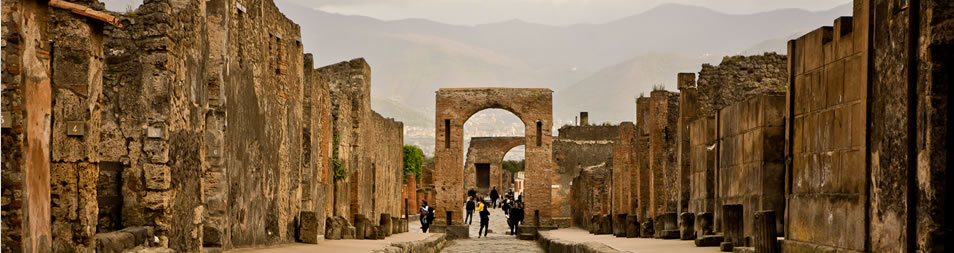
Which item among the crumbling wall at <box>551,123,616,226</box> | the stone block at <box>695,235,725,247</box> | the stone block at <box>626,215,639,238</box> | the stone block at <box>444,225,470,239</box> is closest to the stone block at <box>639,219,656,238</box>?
the stone block at <box>626,215,639,238</box>

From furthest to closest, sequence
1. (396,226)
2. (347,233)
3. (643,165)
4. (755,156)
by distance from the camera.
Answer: (396,226) < (643,165) < (347,233) < (755,156)

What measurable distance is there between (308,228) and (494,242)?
51.2 feet

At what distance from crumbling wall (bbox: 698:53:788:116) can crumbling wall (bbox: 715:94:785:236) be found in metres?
3.06

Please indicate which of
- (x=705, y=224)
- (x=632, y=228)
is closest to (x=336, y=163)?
(x=632, y=228)

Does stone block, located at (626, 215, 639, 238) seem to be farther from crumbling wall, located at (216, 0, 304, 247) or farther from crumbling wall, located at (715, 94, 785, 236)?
crumbling wall, located at (216, 0, 304, 247)

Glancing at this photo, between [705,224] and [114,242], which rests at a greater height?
[114,242]

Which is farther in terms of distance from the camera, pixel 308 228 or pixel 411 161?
pixel 411 161

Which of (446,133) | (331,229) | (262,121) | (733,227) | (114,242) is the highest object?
(446,133)

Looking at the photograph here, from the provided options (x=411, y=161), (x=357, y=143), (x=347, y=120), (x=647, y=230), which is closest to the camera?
(x=647, y=230)

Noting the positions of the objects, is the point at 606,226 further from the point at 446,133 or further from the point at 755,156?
the point at 446,133

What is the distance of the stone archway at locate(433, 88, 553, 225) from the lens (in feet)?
131

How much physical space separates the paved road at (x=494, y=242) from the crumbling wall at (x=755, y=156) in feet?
36.5

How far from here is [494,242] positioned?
30.3 m
